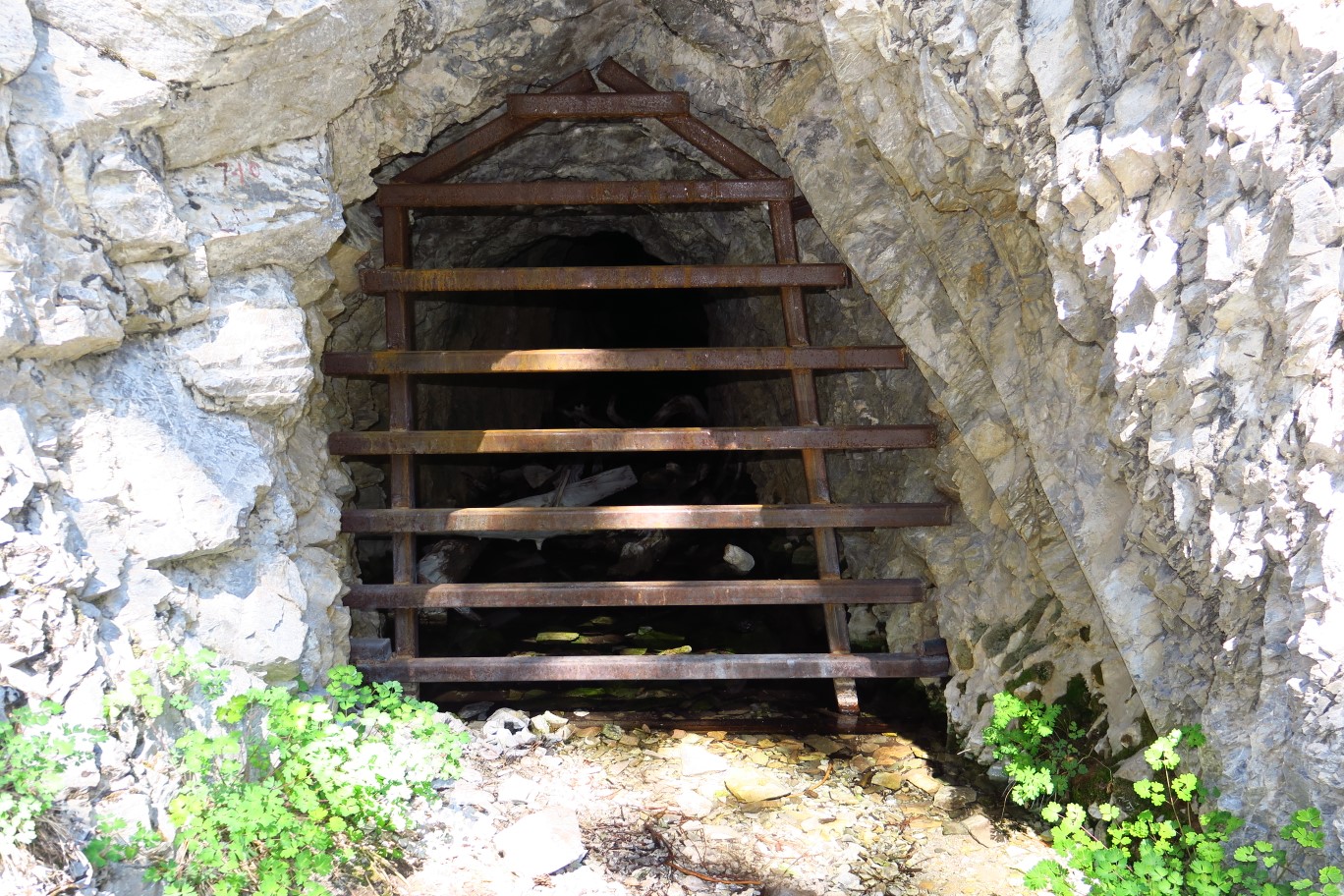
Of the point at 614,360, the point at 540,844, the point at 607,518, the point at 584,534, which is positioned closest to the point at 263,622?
the point at 540,844

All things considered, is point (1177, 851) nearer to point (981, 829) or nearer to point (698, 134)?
point (981, 829)

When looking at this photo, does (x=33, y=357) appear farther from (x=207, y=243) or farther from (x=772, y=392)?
(x=772, y=392)

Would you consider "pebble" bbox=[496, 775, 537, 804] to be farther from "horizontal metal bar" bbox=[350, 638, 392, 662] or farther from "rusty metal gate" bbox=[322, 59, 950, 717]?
"horizontal metal bar" bbox=[350, 638, 392, 662]

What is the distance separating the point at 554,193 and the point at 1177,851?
3091 millimetres

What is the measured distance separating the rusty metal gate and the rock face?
0.56 ft

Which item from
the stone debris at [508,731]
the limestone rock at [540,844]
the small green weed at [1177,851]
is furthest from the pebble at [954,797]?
the stone debris at [508,731]

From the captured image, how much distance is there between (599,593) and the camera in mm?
3697

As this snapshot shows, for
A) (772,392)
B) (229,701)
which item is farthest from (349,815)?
(772,392)

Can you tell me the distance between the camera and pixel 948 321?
3.48 meters

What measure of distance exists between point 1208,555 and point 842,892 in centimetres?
141

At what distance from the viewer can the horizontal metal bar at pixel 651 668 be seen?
363cm

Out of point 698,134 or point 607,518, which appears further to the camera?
point 698,134

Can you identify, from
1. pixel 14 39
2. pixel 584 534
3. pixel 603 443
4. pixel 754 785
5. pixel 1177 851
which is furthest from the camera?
pixel 584 534

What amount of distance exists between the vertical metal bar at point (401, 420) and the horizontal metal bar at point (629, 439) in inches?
4.1
